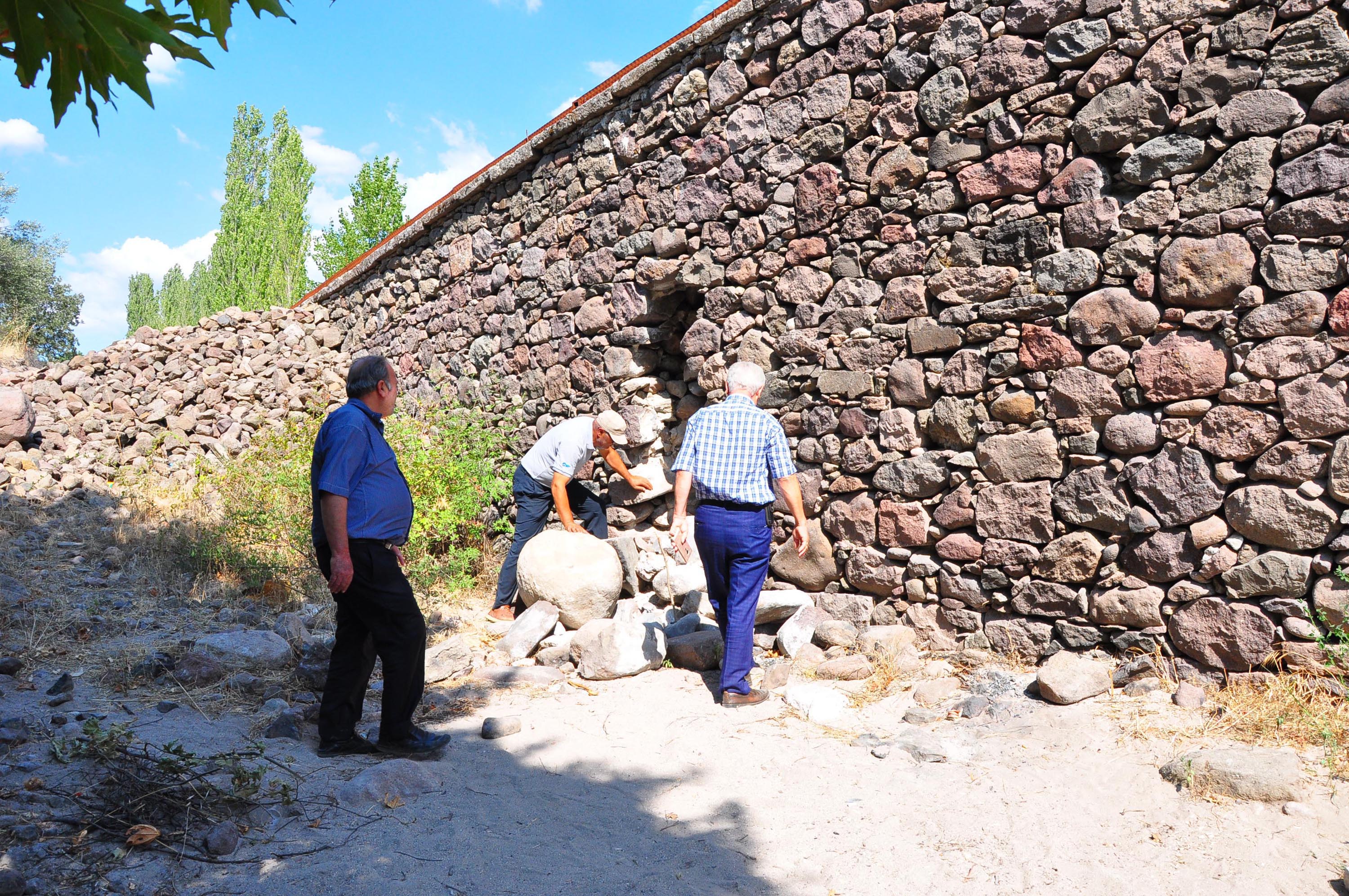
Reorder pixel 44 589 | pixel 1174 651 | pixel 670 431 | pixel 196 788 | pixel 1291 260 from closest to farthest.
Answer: pixel 196 788, pixel 1291 260, pixel 1174 651, pixel 44 589, pixel 670 431

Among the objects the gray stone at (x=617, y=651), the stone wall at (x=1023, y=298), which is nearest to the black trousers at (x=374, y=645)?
the gray stone at (x=617, y=651)

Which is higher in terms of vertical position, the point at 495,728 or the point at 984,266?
the point at 984,266

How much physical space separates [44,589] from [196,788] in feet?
11.8

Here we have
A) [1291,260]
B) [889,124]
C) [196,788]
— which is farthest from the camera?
[889,124]

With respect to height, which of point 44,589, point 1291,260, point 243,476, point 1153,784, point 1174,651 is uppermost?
point 1291,260

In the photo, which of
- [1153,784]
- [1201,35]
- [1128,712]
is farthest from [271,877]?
[1201,35]

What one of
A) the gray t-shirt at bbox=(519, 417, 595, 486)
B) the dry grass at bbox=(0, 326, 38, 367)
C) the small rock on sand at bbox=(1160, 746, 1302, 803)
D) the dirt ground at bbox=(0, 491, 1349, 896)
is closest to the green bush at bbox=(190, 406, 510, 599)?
the gray t-shirt at bbox=(519, 417, 595, 486)

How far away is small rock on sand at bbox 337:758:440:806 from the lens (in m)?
3.01

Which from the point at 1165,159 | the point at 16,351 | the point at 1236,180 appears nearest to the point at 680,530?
the point at 1165,159

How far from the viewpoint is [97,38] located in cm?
179

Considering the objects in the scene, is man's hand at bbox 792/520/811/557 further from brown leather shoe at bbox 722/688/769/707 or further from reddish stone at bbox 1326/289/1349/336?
reddish stone at bbox 1326/289/1349/336

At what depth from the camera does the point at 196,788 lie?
2.79 meters

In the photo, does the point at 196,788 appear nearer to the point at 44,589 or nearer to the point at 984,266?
the point at 44,589

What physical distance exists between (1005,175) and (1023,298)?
25.1 inches
